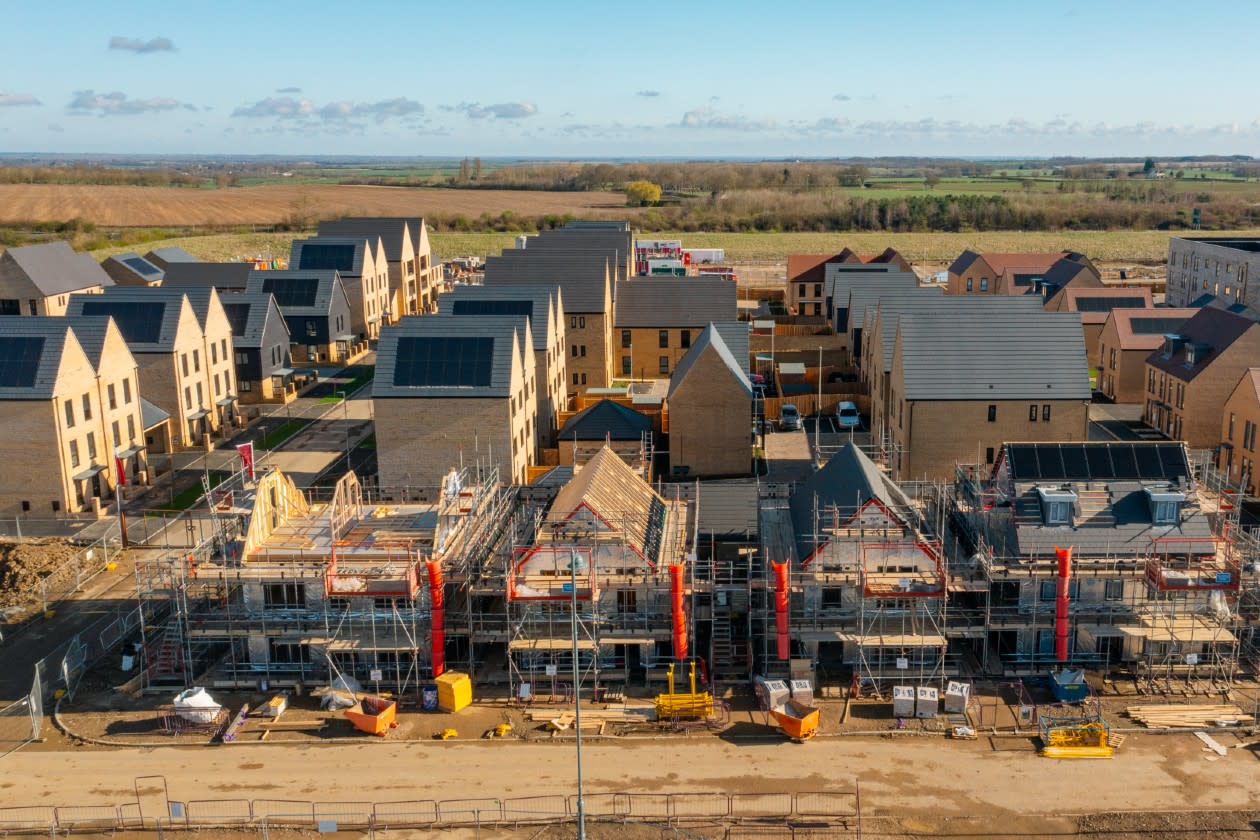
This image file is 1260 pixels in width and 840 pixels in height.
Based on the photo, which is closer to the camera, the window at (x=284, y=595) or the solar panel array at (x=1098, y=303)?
the window at (x=284, y=595)

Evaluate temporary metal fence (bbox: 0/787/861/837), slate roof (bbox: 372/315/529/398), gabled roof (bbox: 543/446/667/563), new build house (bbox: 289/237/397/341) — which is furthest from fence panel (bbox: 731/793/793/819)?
new build house (bbox: 289/237/397/341)

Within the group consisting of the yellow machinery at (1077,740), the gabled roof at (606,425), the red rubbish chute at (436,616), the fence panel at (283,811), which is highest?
the gabled roof at (606,425)

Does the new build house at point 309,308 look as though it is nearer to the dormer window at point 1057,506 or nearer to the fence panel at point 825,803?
the dormer window at point 1057,506

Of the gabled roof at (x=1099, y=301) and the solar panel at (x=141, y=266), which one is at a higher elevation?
the solar panel at (x=141, y=266)

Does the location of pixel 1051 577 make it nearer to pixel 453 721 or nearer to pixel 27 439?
pixel 453 721

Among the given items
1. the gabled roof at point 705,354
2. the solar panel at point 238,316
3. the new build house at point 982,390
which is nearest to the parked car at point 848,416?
the gabled roof at point 705,354

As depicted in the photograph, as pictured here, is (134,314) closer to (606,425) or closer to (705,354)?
(606,425)
